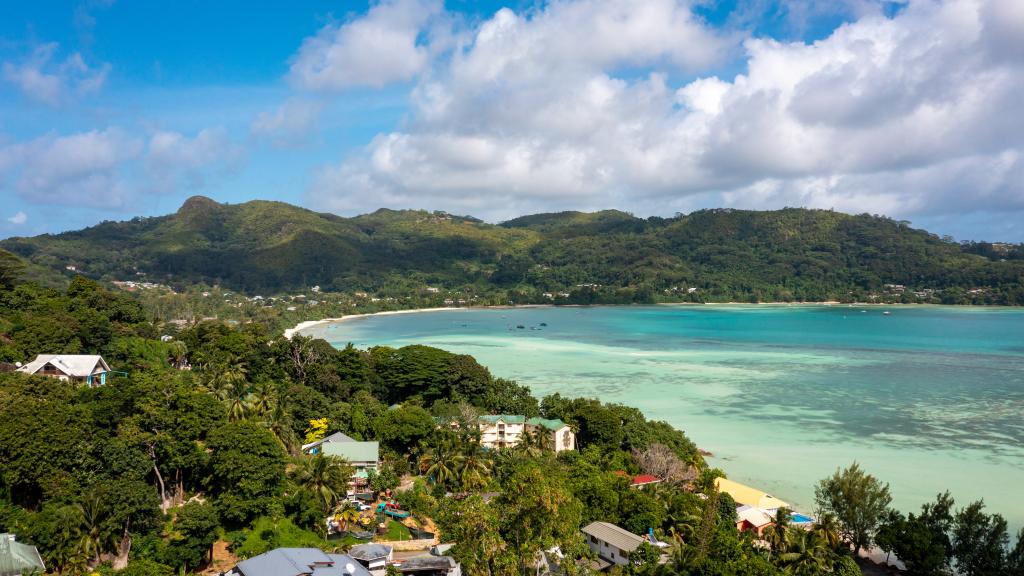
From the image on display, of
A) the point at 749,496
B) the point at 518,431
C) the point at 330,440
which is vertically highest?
the point at 330,440

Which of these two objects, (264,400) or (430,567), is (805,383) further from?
(430,567)

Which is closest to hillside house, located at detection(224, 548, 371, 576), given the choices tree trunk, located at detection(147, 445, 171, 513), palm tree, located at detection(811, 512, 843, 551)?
tree trunk, located at detection(147, 445, 171, 513)

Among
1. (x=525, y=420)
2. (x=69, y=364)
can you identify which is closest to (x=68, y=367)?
(x=69, y=364)

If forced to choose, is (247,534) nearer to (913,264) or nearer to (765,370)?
(765,370)

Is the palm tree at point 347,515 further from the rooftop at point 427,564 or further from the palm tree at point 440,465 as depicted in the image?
the palm tree at point 440,465

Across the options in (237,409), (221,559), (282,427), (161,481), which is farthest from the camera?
(237,409)
